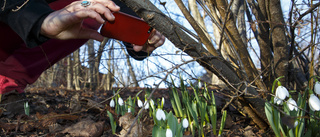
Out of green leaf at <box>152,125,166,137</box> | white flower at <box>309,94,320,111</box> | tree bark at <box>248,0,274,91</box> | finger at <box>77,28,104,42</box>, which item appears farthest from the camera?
tree bark at <box>248,0,274,91</box>

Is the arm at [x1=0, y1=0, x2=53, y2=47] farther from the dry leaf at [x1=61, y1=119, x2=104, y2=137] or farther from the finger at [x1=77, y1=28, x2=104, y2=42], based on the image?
the dry leaf at [x1=61, y1=119, x2=104, y2=137]

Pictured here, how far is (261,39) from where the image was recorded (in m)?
1.92

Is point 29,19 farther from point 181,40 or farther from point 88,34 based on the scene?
point 181,40

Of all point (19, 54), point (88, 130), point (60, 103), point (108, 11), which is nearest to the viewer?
point (108, 11)

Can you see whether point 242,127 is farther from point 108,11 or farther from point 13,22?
point 13,22

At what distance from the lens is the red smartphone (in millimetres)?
1556

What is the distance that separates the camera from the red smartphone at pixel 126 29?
156 cm

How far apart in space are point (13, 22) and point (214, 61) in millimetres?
1240

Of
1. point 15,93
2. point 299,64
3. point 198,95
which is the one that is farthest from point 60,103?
point 299,64

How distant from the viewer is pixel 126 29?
1620 millimetres

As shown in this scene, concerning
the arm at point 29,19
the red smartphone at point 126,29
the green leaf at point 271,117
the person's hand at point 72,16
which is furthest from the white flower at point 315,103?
the arm at point 29,19

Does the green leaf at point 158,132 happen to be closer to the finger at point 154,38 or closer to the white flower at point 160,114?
the white flower at point 160,114

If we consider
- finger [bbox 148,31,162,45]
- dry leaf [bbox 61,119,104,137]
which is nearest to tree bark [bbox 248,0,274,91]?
finger [bbox 148,31,162,45]

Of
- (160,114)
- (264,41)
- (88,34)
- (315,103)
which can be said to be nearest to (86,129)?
(160,114)
